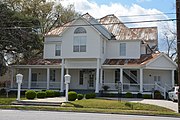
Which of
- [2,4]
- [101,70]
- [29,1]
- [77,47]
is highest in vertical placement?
[29,1]

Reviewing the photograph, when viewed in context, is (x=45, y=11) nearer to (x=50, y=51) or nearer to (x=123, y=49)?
(x=50, y=51)

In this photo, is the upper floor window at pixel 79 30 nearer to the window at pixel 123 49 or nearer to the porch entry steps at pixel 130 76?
the window at pixel 123 49

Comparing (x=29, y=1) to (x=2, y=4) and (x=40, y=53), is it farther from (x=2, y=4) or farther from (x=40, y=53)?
(x=2, y=4)

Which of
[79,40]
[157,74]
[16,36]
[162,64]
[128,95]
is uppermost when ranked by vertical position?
[16,36]

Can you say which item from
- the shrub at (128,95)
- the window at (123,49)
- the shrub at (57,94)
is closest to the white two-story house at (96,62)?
the window at (123,49)

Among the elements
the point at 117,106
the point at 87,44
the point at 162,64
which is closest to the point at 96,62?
the point at 87,44

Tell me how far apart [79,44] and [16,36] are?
8.79 metres

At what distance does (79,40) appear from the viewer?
36.6 metres

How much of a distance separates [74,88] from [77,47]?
20.3 feet

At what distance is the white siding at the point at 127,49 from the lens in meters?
38.1

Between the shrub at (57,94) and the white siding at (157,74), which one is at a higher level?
the white siding at (157,74)

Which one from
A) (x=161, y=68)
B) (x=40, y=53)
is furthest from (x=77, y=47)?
(x=40, y=53)

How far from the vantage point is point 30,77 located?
129 ft

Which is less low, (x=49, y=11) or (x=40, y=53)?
(x=49, y=11)
